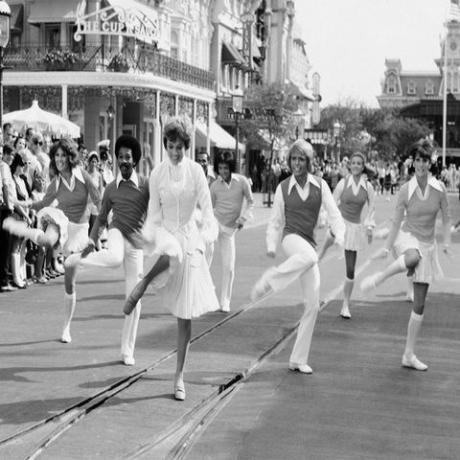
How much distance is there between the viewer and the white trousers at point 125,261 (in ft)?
30.1

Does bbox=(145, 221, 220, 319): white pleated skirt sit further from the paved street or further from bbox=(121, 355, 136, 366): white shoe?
bbox=(121, 355, 136, 366): white shoe

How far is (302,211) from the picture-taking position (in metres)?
9.21

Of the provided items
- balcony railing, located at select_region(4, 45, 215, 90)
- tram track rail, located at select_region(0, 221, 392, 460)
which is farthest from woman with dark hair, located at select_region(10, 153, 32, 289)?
balcony railing, located at select_region(4, 45, 215, 90)

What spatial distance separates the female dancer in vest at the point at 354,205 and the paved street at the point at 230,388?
0.71 meters

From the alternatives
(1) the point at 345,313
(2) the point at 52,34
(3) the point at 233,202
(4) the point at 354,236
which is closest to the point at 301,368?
(1) the point at 345,313

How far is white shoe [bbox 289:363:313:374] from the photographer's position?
9.13 meters

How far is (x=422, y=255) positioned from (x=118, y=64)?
29.2m

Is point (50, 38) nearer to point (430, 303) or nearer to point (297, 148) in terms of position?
point (430, 303)

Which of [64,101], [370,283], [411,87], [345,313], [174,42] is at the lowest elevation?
[345,313]

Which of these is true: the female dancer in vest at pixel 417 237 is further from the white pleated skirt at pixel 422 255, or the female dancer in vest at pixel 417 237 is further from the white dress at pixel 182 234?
the white dress at pixel 182 234

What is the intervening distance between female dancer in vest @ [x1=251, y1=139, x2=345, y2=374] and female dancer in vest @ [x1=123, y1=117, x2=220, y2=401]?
985 mm

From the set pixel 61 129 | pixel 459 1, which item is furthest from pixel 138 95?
pixel 459 1

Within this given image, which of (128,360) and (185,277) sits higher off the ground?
(185,277)

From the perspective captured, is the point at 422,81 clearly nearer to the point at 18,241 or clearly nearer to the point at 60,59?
the point at 60,59
